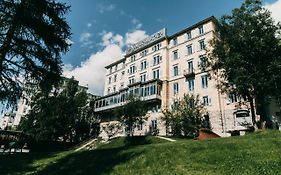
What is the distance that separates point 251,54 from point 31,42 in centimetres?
2529

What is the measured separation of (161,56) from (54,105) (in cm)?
2446

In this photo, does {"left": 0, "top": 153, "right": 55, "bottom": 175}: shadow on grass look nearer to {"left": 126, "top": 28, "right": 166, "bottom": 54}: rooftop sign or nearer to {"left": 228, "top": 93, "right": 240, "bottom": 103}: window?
{"left": 228, "top": 93, "right": 240, "bottom": 103}: window

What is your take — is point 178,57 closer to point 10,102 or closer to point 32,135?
point 32,135

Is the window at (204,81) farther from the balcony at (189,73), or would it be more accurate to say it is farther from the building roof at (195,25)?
the building roof at (195,25)

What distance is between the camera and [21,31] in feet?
35.3

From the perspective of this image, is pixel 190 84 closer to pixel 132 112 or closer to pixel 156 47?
pixel 132 112

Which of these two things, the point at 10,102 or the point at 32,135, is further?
the point at 32,135

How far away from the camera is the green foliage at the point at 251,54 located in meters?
26.2

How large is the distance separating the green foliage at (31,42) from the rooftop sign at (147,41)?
4008 centimetres

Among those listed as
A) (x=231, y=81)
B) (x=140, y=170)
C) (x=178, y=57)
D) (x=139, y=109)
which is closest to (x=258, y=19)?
(x=231, y=81)

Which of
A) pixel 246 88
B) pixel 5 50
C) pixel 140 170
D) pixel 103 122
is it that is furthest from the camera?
pixel 103 122

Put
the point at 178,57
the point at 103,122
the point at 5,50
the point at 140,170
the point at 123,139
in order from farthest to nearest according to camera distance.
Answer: the point at 103,122, the point at 178,57, the point at 123,139, the point at 140,170, the point at 5,50

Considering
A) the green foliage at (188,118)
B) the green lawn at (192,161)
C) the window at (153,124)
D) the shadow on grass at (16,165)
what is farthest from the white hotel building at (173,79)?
the shadow on grass at (16,165)

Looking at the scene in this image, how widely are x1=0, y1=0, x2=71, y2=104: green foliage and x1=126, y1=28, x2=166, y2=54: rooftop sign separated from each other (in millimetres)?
40080
